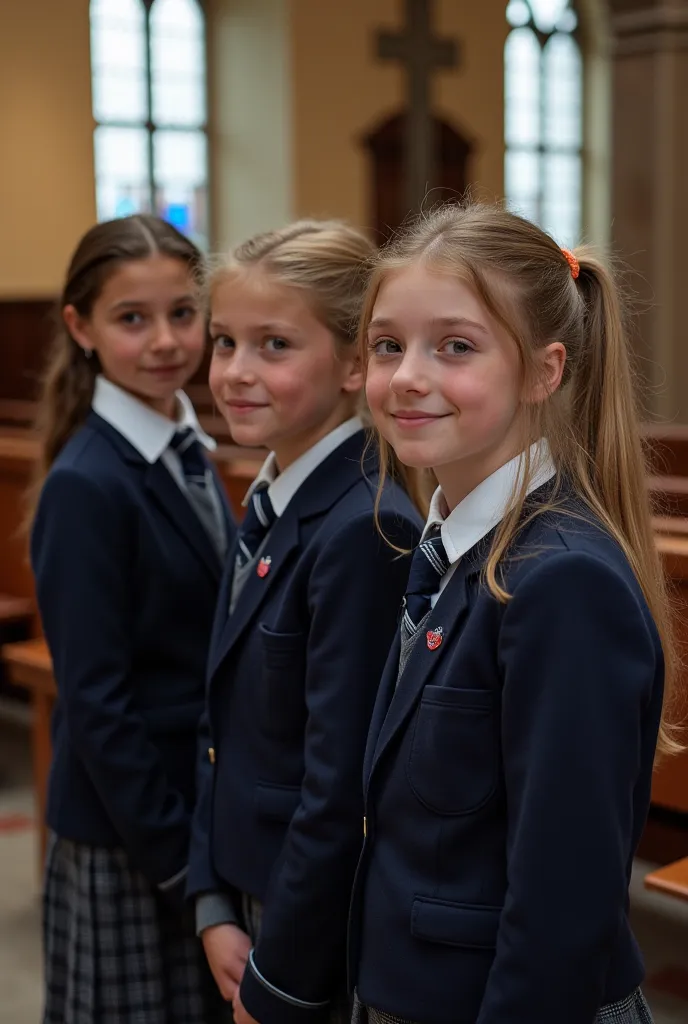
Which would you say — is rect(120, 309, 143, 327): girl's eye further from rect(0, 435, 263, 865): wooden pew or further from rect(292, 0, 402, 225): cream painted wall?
rect(292, 0, 402, 225): cream painted wall

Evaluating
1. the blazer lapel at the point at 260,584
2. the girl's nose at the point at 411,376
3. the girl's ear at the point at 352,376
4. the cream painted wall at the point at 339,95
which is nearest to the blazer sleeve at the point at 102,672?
the blazer lapel at the point at 260,584

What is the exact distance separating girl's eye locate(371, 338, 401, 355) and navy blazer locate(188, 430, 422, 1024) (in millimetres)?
283

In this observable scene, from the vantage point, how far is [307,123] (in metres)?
10.8

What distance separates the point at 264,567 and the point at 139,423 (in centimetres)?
50

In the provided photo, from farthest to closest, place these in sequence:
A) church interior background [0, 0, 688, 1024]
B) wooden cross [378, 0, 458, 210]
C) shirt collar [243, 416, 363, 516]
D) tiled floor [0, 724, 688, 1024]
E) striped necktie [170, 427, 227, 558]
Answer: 1. church interior background [0, 0, 688, 1024]
2. wooden cross [378, 0, 458, 210]
3. tiled floor [0, 724, 688, 1024]
4. striped necktie [170, 427, 227, 558]
5. shirt collar [243, 416, 363, 516]

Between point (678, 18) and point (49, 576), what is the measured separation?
20.6 feet

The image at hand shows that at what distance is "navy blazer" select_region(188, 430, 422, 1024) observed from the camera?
1574mm

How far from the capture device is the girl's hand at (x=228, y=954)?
177 cm

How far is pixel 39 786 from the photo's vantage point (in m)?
3.71

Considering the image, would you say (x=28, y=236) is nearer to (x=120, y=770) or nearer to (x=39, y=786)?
(x=39, y=786)

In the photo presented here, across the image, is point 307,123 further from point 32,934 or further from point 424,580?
point 424,580

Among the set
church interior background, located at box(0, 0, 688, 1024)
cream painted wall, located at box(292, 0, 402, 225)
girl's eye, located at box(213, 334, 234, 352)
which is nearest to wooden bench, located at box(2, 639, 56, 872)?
girl's eye, located at box(213, 334, 234, 352)

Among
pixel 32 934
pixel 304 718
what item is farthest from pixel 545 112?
pixel 304 718

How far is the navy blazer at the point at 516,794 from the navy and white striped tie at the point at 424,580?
5 centimetres
